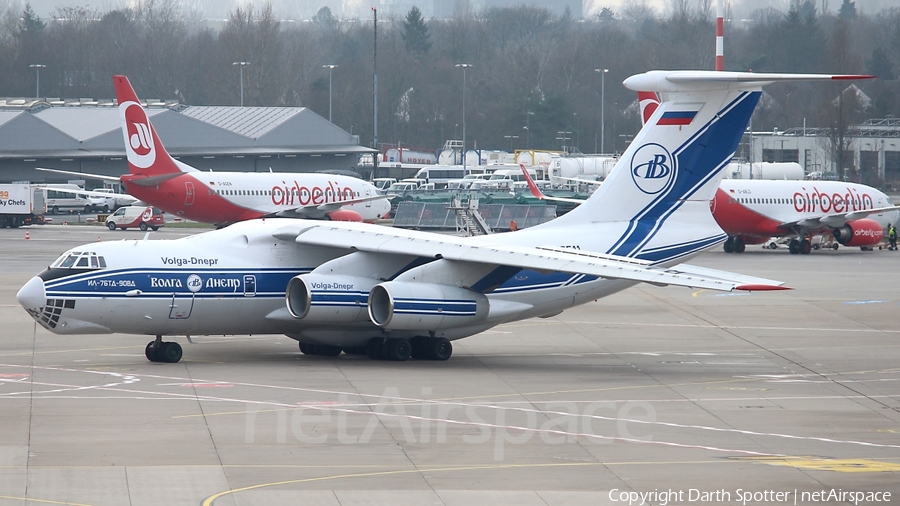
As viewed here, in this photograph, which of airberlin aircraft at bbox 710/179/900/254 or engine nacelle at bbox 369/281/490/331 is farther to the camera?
airberlin aircraft at bbox 710/179/900/254

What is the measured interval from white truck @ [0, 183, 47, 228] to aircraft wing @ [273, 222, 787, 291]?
173 feet

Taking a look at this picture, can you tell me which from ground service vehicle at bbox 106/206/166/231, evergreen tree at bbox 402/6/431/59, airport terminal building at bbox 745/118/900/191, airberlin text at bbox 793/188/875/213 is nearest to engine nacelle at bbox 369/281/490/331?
airberlin text at bbox 793/188/875/213

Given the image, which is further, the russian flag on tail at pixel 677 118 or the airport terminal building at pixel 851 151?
the airport terminal building at pixel 851 151

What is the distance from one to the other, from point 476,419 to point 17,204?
201 ft

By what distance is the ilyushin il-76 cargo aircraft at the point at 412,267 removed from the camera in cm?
2416

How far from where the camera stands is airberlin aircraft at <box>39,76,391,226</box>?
192ft

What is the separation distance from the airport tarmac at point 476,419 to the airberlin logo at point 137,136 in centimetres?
2614

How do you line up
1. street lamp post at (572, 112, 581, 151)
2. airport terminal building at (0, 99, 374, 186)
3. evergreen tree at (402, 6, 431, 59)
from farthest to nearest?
evergreen tree at (402, 6, 431, 59)
street lamp post at (572, 112, 581, 151)
airport terminal building at (0, 99, 374, 186)

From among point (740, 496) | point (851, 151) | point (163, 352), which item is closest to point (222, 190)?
point (163, 352)

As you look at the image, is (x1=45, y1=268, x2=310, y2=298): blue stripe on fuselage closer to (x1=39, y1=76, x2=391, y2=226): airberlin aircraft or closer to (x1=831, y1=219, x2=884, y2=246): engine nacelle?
(x1=39, y1=76, x2=391, y2=226): airberlin aircraft

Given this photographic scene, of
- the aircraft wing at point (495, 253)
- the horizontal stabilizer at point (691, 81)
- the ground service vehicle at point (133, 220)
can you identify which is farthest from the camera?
the ground service vehicle at point (133, 220)

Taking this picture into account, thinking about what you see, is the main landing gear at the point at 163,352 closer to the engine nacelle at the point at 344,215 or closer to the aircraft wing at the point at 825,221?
the engine nacelle at the point at 344,215

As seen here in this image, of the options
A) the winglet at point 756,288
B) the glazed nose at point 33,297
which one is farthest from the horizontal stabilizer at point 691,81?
the glazed nose at point 33,297

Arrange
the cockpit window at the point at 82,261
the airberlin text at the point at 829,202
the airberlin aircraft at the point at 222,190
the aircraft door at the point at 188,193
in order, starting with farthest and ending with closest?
the aircraft door at the point at 188,193, the airberlin text at the point at 829,202, the airberlin aircraft at the point at 222,190, the cockpit window at the point at 82,261
